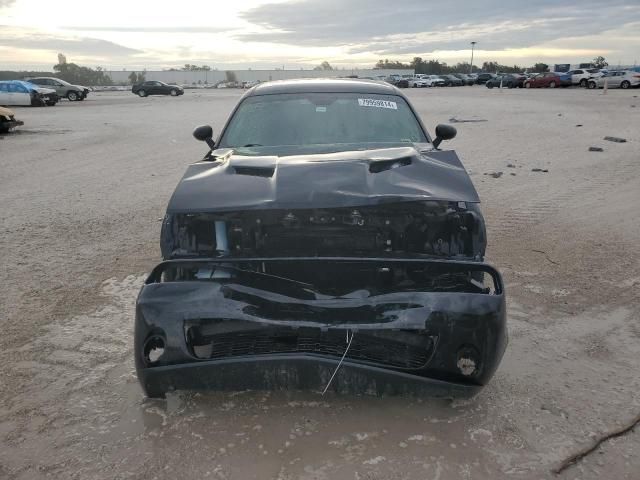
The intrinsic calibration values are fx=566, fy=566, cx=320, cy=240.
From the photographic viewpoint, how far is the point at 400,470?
103 inches

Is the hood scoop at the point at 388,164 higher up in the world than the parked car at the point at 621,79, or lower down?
higher up

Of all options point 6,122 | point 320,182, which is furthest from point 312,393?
point 6,122

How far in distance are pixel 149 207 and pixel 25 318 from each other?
3543 mm

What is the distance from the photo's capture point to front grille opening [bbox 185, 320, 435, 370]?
2699mm

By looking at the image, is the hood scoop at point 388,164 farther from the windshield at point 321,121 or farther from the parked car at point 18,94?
the parked car at point 18,94

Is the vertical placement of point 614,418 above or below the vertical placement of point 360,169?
below

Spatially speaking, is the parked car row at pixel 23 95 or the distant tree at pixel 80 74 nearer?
the parked car row at pixel 23 95

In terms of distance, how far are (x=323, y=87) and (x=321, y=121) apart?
59 centimetres

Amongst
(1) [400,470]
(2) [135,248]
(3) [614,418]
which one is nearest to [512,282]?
(3) [614,418]

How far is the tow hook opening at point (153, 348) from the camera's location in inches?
108

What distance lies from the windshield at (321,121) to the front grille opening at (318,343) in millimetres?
1883

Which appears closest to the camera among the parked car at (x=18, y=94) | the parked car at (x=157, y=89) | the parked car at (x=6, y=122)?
the parked car at (x=6, y=122)

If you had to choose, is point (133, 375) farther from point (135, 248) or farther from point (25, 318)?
point (135, 248)

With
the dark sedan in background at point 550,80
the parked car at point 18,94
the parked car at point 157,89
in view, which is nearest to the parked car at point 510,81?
the dark sedan in background at point 550,80
